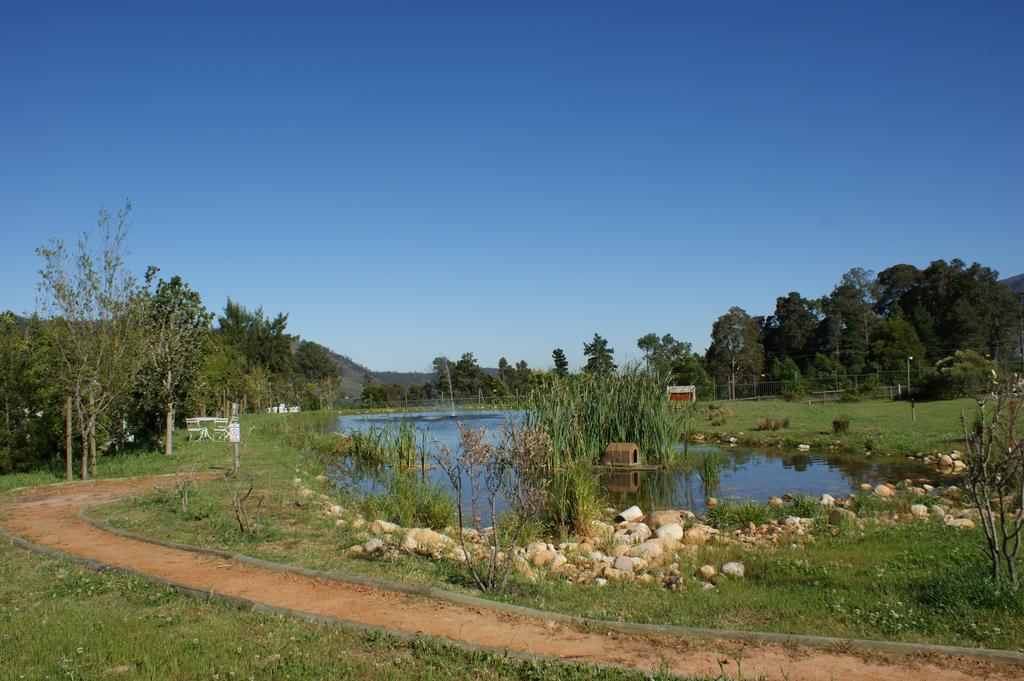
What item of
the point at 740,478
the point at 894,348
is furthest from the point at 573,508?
the point at 894,348

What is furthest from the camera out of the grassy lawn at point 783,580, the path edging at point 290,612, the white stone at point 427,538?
the white stone at point 427,538

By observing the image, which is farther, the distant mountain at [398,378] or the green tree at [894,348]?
the distant mountain at [398,378]

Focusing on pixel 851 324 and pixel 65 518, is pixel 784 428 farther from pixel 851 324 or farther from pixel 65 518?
pixel 851 324

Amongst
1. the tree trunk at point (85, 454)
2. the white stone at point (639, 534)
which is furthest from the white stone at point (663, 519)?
the tree trunk at point (85, 454)

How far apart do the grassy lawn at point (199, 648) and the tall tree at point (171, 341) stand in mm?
11614

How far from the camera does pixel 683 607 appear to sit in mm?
5879

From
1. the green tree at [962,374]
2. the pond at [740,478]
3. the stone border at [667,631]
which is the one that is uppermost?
the green tree at [962,374]

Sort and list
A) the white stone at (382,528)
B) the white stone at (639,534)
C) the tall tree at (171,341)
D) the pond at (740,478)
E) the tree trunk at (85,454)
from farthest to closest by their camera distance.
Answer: the tall tree at (171,341), the pond at (740,478), the tree trunk at (85,454), the white stone at (639,534), the white stone at (382,528)

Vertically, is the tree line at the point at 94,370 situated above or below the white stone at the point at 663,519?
above

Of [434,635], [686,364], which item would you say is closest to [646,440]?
[434,635]

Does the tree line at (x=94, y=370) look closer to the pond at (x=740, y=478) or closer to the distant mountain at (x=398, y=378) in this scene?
the pond at (x=740, y=478)

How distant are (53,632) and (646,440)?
15.4m

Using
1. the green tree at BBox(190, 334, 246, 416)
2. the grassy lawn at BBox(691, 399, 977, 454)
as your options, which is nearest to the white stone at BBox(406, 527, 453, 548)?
the green tree at BBox(190, 334, 246, 416)

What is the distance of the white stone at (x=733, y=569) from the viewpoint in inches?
289
